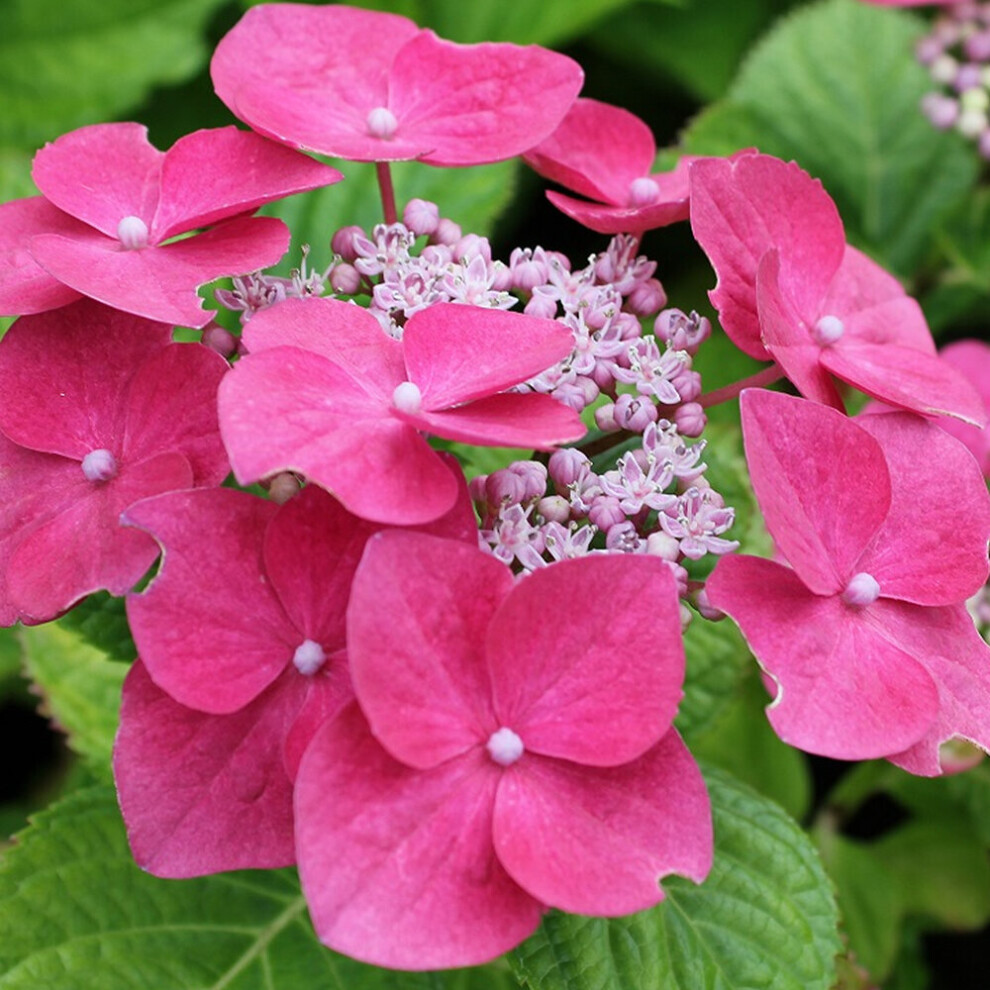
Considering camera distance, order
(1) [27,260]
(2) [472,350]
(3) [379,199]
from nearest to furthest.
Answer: (2) [472,350] → (1) [27,260] → (3) [379,199]

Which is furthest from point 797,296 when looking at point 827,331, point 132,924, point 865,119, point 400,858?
point 865,119

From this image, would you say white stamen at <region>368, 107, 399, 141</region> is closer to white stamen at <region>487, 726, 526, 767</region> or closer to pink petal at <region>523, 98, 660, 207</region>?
pink petal at <region>523, 98, 660, 207</region>

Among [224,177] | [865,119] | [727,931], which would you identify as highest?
[224,177]

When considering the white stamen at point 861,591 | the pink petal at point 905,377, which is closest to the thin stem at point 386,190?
the pink petal at point 905,377

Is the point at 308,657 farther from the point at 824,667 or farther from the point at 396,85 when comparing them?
the point at 396,85

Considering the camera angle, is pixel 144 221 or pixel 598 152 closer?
pixel 144 221

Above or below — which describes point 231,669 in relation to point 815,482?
below

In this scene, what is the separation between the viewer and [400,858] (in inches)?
27.1

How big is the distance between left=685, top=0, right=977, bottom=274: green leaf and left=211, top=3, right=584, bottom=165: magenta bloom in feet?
3.09

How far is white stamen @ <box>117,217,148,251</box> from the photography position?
2.90 feet

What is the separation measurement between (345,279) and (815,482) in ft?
1.18

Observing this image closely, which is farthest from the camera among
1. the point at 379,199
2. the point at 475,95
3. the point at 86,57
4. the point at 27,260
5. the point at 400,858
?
the point at 86,57

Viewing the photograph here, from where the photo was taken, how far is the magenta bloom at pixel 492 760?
680mm

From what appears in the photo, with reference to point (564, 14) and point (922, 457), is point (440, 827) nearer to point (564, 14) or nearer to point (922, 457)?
point (922, 457)
